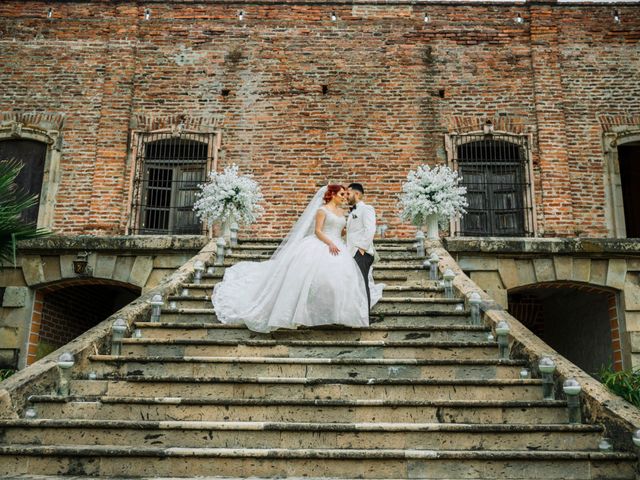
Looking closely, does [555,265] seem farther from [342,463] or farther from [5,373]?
[5,373]

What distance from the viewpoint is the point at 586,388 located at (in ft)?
16.4

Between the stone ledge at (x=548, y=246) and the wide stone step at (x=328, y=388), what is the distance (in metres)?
3.94

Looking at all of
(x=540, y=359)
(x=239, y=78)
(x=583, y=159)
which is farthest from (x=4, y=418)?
(x=583, y=159)

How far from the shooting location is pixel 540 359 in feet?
17.7

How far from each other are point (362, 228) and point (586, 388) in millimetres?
2888

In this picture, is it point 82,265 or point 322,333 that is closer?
point 322,333

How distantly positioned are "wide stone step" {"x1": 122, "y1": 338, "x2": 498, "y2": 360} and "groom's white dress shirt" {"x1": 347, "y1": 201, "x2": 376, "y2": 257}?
121 cm

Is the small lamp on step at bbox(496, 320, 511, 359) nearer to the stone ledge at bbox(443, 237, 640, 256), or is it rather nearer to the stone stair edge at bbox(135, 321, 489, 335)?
the stone stair edge at bbox(135, 321, 489, 335)

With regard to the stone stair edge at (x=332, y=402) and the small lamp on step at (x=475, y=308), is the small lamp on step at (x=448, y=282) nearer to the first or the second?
the small lamp on step at (x=475, y=308)

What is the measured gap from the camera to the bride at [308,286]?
6.28m

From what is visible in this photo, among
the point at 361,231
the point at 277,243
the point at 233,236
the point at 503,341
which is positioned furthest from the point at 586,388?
the point at 233,236

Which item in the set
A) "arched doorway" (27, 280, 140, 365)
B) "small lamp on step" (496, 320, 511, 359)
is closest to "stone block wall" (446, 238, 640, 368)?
"small lamp on step" (496, 320, 511, 359)

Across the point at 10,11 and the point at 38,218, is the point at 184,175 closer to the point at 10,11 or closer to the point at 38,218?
the point at 38,218

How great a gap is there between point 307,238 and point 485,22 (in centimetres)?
870
